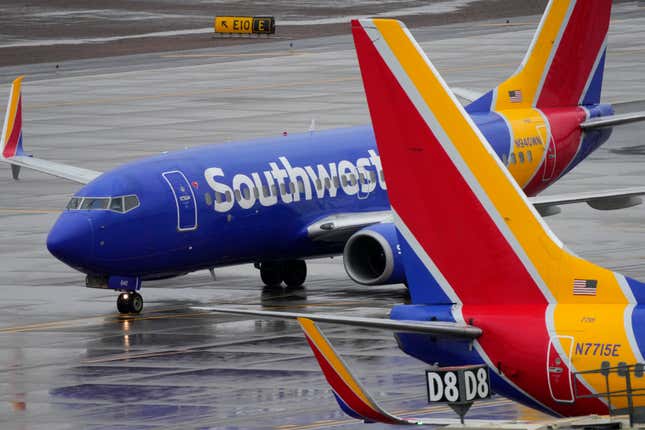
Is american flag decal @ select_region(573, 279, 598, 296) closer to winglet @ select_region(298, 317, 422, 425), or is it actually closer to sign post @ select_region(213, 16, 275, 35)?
winglet @ select_region(298, 317, 422, 425)

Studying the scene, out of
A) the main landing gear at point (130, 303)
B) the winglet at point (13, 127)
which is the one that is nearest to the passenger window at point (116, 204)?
the main landing gear at point (130, 303)

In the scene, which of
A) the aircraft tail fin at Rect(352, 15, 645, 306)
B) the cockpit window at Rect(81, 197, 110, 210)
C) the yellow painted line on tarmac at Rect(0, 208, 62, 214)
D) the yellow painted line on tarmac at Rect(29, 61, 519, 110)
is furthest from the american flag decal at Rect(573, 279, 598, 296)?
the yellow painted line on tarmac at Rect(29, 61, 519, 110)

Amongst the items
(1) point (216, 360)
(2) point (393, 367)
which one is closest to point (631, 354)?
(2) point (393, 367)

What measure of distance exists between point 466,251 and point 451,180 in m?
0.83

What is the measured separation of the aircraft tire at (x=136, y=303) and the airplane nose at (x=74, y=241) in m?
1.64

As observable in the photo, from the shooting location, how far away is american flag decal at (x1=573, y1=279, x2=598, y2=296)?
18094 millimetres

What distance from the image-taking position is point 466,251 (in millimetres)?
18688

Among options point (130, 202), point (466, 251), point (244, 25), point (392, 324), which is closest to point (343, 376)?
point (392, 324)

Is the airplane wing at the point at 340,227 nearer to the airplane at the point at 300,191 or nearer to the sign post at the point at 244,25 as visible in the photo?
the airplane at the point at 300,191

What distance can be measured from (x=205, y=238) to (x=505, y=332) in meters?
18.8

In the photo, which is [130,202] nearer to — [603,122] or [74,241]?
[74,241]

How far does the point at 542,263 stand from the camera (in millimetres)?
18375

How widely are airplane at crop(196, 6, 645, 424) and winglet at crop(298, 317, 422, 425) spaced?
74cm

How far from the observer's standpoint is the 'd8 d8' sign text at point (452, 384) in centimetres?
1666
